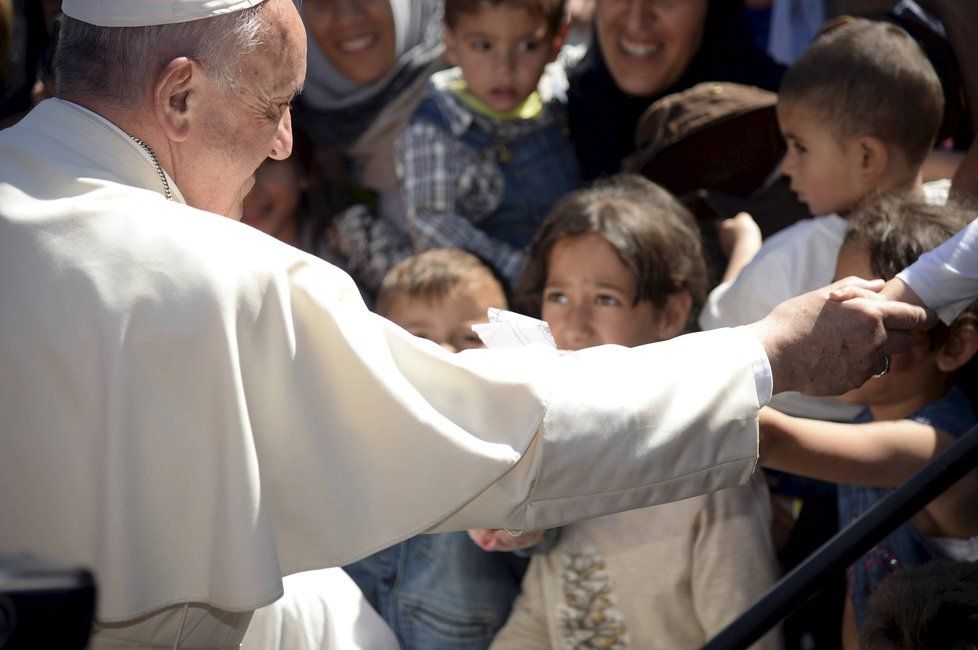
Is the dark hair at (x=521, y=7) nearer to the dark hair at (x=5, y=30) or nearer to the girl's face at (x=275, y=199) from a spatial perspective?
the girl's face at (x=275, y=199)

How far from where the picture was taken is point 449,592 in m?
3.47

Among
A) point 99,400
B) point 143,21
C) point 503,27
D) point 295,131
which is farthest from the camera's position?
point 295,131

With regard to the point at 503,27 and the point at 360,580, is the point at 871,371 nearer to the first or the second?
the point at 360,580

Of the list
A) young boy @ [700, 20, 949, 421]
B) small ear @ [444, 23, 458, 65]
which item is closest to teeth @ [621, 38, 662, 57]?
small ear @ [444, 23, 458, 65]

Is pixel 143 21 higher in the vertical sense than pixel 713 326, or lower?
higher

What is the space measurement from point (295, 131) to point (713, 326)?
2205 mm

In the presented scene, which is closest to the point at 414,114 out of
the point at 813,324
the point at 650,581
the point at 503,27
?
the point at 503,27

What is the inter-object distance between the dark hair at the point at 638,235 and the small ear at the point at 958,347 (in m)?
0.91

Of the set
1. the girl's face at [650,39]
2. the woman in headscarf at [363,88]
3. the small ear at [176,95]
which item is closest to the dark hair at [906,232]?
the girl's face at [650,39]

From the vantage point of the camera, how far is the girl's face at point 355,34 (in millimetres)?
5070

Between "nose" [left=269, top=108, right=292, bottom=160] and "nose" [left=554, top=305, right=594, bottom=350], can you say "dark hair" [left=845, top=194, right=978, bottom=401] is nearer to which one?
"nose" [left=554, top=305, right=594, bottom=350]

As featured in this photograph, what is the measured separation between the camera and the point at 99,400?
2133 mm

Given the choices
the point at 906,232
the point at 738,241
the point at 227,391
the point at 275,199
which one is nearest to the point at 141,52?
the point at 227,391

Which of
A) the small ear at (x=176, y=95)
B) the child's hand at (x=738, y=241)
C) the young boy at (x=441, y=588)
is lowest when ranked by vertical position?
the young boy at (x=441, y=588)
